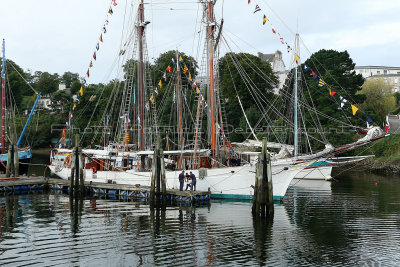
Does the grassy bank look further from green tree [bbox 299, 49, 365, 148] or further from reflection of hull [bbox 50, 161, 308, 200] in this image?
reflection of hull [bbox 50, 161, 308, 200]

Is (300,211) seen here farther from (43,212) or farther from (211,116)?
(43,212)

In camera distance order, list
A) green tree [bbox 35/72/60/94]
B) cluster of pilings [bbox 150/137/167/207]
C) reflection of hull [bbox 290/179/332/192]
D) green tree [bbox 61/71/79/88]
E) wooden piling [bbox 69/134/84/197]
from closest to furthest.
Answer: cluster of pilings [bbox 150/137/167/207] → wooden piling [bbox 69/134/84/197] → reflection of hull [bbox 290/179/332/192] → green tree [bbox 35/72/60/94] → green tree [bbox 61/71/79/88]

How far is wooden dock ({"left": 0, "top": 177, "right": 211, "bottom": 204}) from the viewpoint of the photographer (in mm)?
32500

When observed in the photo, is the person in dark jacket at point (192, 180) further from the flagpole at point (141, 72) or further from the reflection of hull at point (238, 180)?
the flagpole at point (141, 72)

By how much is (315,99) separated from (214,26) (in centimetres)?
3185

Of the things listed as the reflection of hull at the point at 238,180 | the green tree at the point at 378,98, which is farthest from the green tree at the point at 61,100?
the reflection of hull at the point at 238,180

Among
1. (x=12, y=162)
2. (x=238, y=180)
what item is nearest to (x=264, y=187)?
(x=238, y=180)

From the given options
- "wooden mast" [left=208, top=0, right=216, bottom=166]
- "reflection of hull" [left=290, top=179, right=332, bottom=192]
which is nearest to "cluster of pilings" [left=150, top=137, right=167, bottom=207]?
"wooden mast" [left=208, top=0, right=216, bottom=166]

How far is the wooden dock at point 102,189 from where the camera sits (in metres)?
32.5

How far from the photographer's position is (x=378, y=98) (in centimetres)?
8219

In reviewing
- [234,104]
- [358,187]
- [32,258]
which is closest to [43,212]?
[32,258]

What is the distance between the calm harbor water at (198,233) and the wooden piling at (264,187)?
0.78 meters

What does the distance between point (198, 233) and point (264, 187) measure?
227 inches

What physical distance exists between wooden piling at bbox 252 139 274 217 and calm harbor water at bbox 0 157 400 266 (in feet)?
2.56
